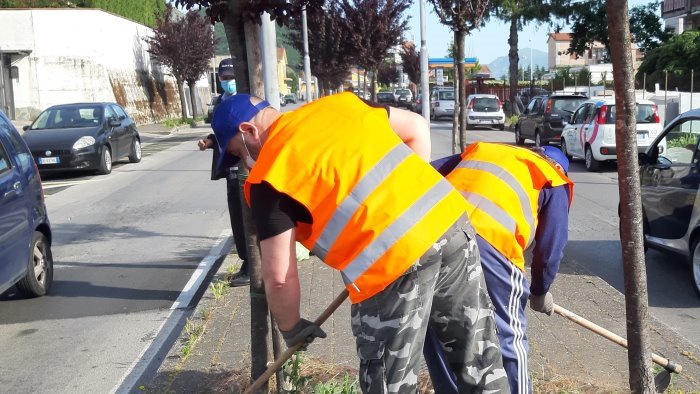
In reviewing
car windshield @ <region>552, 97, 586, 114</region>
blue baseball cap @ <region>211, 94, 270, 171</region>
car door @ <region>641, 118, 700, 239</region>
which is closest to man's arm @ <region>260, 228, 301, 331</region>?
blue baseball cap @ <region>211, 94, 270, 171</region>

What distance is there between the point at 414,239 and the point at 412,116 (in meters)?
0.73

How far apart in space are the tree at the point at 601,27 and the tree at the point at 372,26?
7.62 m

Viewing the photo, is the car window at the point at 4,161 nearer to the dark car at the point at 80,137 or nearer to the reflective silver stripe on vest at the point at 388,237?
the reflective silver stripe on vest at the point at 388,237

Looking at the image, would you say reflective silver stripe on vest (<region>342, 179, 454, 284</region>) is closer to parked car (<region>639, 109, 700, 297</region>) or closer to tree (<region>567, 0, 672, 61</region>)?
parked car (<region>639, 109, 700, 297</region>)

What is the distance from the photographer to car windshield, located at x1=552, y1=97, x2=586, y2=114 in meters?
20.5

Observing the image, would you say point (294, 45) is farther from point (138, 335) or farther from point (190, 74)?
point (138, 335)

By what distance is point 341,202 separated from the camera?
8.02 feet

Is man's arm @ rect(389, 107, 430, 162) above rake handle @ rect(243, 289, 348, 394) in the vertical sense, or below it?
above

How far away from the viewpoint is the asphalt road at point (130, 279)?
17.5 ft

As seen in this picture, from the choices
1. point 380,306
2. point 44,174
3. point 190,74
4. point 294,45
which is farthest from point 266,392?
point 190,74

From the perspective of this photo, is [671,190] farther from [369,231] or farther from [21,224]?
[21,224]

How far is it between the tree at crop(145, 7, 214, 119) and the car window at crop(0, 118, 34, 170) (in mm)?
31934

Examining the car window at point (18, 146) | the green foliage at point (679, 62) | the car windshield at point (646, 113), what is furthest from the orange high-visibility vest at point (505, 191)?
the green foliage at point (679, 62)

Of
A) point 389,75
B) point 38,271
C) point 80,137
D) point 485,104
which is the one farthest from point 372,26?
point 389,75
